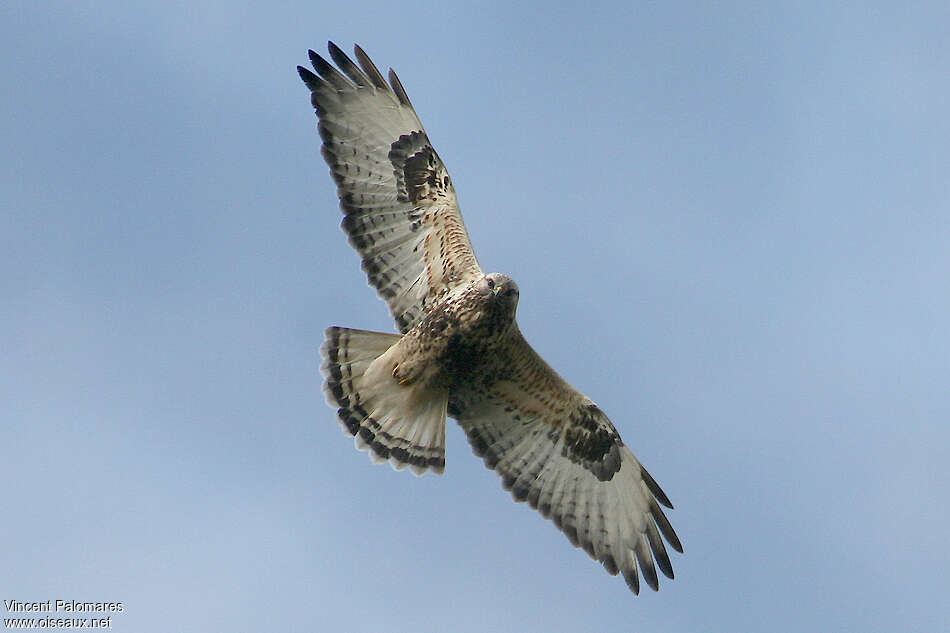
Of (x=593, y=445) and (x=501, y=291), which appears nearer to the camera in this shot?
(x=501, y=291)

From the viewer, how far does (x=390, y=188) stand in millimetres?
9219

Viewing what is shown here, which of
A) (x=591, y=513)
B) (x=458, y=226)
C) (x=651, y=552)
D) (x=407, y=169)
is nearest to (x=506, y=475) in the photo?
(x=591, y=513)

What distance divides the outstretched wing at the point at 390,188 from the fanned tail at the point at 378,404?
413mm

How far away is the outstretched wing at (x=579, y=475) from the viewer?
30.0 feet

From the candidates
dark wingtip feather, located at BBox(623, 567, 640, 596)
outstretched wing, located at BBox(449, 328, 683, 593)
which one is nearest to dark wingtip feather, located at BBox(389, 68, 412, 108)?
outstretched wing, located at BBox(449, 328, 683, 593)

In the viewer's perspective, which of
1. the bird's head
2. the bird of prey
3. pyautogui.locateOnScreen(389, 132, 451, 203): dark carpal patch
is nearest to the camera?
the bird's head

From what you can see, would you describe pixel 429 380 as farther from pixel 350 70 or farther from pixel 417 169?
pixel 350 70

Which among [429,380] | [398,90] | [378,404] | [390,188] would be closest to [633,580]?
[429,380]

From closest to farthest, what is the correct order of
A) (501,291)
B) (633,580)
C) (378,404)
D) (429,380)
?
(501,291) → (429,380) → (378,404) → (633,580)

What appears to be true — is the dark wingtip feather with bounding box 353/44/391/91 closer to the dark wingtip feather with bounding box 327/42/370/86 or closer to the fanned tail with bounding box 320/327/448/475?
the dark wingtip feather with bounding box 327/42/370/86

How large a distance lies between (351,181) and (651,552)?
403 centimetres

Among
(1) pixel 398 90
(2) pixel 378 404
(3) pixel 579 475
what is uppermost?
(1) pixel 398 90

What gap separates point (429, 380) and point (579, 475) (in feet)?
5.17

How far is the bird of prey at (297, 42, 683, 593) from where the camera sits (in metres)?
8.91
